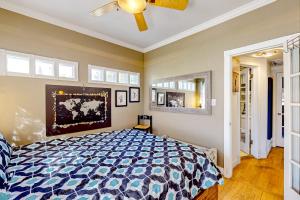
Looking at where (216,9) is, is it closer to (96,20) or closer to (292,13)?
(292,13)

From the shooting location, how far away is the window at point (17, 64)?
224 cm

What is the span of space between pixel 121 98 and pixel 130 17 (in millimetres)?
1774

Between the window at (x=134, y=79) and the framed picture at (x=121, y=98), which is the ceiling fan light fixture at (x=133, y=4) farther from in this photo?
the window at (x=134, y=79)

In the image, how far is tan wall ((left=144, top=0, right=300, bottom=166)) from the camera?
1.93 meters

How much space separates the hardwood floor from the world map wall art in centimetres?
Answer: 257

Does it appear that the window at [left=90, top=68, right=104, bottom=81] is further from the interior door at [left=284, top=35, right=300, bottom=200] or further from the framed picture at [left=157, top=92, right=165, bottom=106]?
the interior door at [left=284, top=35, right=300, bottom=200]

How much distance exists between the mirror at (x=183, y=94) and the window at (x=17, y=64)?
2537mm

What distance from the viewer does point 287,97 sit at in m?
1.74

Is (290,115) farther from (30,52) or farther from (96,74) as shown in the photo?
(30,52)

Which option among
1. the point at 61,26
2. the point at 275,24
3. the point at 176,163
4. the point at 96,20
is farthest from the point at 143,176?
the point at 61,26

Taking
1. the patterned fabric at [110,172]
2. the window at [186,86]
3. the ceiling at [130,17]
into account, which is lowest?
the patterned fabric at [110,172]

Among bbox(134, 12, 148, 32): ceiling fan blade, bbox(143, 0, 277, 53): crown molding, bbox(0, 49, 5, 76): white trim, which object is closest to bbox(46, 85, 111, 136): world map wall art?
bbox(0, 49, 5, 76): white trim

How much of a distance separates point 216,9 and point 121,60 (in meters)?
2.22

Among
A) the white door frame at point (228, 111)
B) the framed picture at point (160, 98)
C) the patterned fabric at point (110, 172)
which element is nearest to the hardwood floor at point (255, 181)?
the white door frame at point (228, 111)
